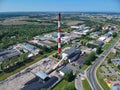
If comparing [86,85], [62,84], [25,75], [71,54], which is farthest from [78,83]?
[71,54]

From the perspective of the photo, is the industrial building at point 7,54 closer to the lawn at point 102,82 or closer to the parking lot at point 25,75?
the parking lot at point 25,75

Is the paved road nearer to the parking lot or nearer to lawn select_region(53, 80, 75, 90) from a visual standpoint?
lawn select_region(53, 80, 75, 90)

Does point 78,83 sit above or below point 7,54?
below

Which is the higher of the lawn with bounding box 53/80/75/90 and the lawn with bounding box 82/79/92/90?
the lawn with bounding box 82/79/92/90

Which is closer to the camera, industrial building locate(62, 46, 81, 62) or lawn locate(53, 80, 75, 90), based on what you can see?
lawn locate(53, 80, 75, 90)

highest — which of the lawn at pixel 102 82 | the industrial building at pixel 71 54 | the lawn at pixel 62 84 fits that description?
the industrial building at pixel 71 54

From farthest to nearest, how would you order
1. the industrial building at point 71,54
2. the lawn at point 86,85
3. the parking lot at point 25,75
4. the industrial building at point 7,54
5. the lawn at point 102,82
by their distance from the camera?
the industrial building at point 7,54 → the industrial building at point 71,54 → the parking lot at point 25,75 → the lawn at point 102,82 → the lawn at point 86,85

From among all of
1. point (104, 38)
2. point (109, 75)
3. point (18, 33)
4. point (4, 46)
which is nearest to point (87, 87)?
point (109, 75)

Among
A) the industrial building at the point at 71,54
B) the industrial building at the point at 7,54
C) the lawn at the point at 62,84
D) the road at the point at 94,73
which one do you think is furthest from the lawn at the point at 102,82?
the industrial building at the point at 7,54

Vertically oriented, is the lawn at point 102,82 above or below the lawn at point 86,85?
above

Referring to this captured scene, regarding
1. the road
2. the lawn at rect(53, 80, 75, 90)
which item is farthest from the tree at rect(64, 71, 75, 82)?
the road

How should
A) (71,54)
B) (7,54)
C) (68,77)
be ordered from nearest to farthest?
(68,77)
(71,54)
(7,54)

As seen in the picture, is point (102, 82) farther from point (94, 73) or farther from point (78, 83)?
point (78, 83)
